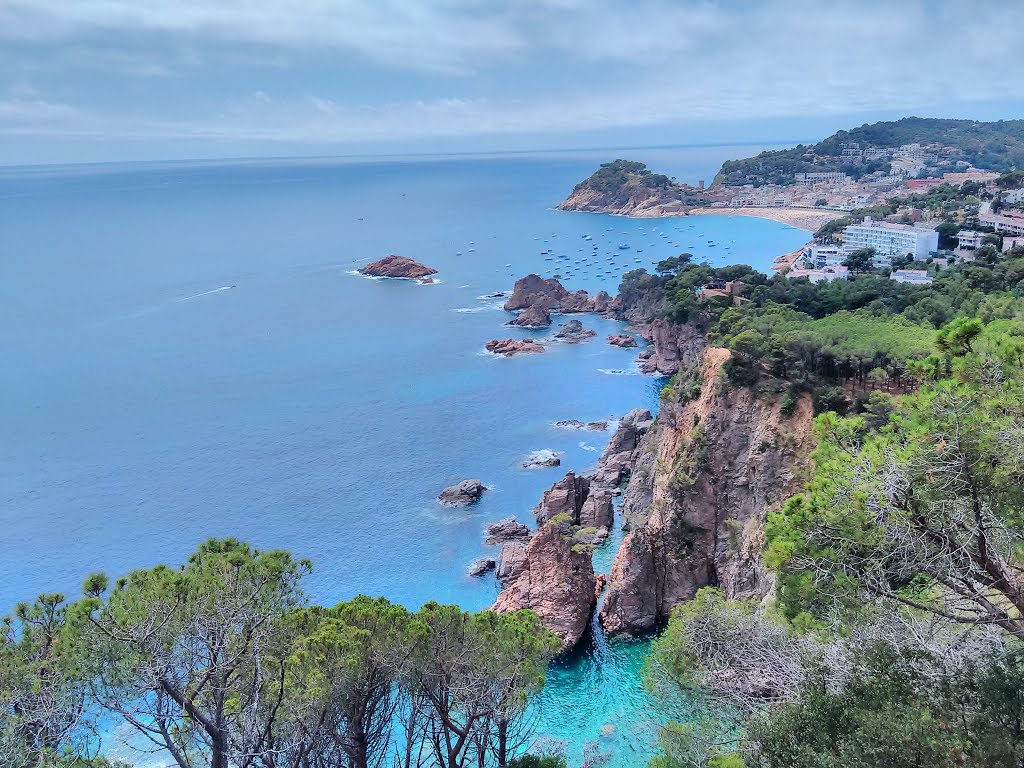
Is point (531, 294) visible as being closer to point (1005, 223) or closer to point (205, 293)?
point (205, 293)

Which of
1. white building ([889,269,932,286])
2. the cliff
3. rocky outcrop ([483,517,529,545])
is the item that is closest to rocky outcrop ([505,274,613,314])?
white building ([889,269,932,286])

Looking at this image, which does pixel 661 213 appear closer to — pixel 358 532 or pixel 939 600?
pixel 358 532

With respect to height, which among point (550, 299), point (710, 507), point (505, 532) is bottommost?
point (505, 532)

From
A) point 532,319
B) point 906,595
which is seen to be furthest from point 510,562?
point 532,319

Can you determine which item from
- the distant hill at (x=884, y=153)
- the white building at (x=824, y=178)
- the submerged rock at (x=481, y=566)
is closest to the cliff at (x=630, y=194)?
the distant hill at (x=884, y=153)

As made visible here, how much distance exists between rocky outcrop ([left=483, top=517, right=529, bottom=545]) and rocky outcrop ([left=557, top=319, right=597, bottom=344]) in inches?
1262

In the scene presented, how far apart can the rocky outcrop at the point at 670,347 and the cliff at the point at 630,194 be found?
76.8 m

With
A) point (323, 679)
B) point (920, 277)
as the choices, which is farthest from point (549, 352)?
point (323, 679)

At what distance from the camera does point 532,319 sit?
65688 millimetres

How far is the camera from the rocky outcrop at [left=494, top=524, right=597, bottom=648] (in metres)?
23.5

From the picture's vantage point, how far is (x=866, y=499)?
8.23 meters

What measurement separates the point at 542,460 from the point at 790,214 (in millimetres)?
97063

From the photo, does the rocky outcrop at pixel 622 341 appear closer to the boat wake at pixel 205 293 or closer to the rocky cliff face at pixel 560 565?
the rocky cliff face at pixel 560 565

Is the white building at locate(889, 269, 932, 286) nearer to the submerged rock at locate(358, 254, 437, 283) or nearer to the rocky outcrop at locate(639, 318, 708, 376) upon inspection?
the rocky outcrop at locate(639, 318, 708, 376)
